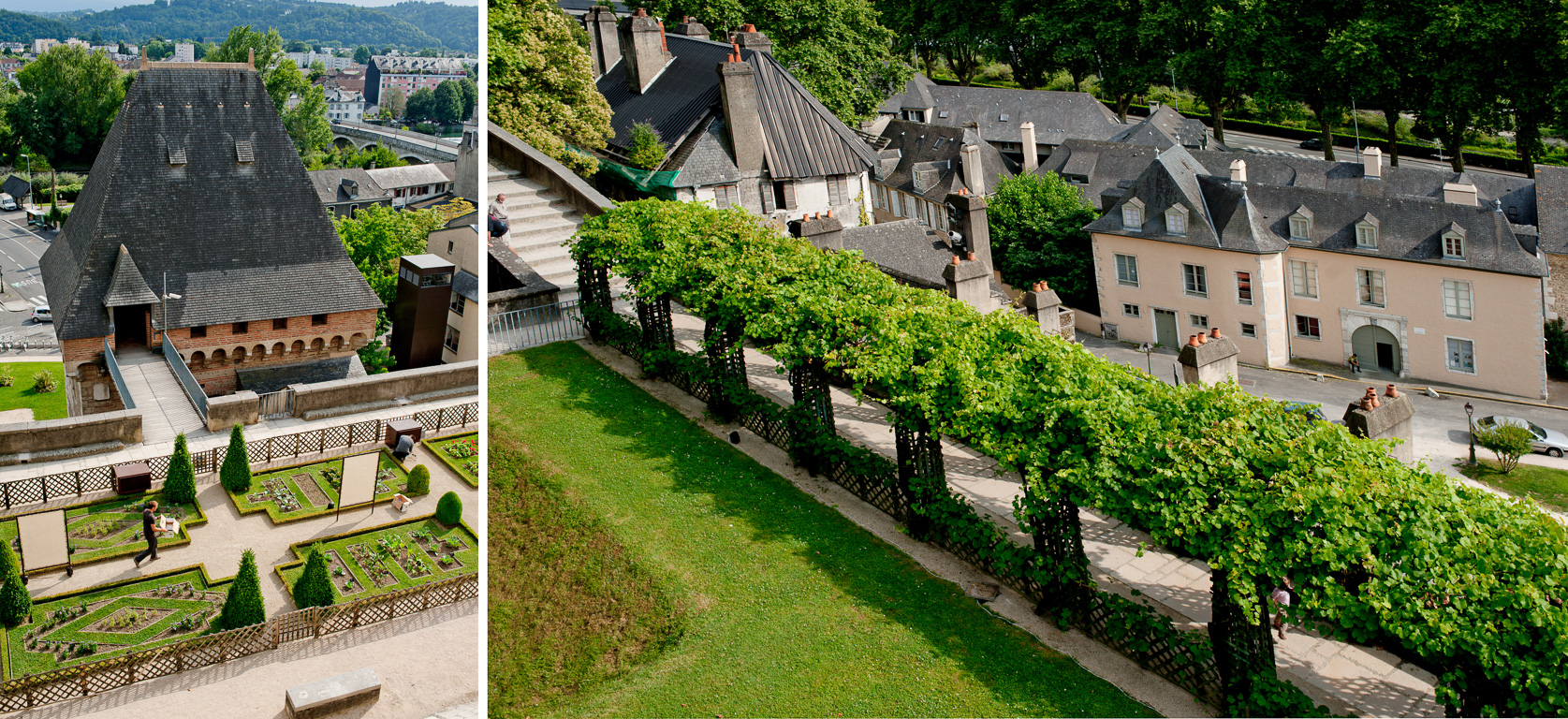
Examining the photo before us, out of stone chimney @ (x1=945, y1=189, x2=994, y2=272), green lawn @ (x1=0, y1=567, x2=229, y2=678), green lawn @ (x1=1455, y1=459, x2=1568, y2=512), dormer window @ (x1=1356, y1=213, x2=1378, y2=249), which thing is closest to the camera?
green lawn @ (x1=0, y1=567, x2=229, y2=678)

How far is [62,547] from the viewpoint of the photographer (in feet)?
55.2

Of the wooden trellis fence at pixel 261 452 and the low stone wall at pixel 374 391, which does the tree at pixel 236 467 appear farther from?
the low stone wall at pixel 374 391

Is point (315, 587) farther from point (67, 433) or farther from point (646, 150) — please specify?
point (646, 150)

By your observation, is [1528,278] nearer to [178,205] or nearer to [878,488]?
[878,488]

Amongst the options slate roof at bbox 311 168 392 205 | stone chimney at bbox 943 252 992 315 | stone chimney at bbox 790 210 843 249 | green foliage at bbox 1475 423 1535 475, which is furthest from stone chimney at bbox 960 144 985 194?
slate roof at bbox 311 168 392 205

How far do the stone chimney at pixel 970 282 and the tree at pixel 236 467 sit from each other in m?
12.5

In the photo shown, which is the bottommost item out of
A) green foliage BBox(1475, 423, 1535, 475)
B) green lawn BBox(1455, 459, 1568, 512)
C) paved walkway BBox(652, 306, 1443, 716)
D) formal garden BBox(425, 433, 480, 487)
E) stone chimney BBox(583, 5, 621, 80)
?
green lawn BBox(1455, 459, 1568, 512)

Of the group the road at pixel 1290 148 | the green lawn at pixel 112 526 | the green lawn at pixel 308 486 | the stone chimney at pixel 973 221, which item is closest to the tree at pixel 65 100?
the road at pixel 1290 148

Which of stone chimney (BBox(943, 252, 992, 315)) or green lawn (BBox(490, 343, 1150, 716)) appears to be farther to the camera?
stone chimney (BBox(943, 252, 992, 315))

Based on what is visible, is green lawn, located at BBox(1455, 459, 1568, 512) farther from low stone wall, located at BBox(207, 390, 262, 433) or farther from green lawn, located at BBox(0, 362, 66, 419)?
green lawn, located at BBox(0, 362, 66, 419)

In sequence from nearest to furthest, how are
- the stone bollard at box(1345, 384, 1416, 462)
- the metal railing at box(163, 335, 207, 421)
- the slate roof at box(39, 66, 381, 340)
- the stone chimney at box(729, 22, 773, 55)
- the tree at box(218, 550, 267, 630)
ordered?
the tree at box(218, 550, 267, 630) → the stone bollard at box(1345, 384, 1416, 462) → the metal railing at box(163, 335, 207, 421) → the slate roof at box(39, 66, 381, 340) → the stone chimney at box(729, 22, 773, 55)

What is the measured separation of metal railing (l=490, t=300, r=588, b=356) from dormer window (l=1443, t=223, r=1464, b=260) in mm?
40338

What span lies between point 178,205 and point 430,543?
24872 millimetres

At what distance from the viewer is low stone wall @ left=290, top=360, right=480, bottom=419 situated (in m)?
23.9
